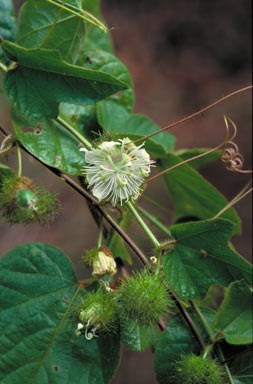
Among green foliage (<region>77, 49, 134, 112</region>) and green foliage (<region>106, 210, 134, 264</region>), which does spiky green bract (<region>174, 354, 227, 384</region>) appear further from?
green foliage (<region>77, 49, 134, 112</region>)

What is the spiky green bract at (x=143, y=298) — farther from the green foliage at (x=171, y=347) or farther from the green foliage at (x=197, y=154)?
the green foliage at (x=197, y=154)

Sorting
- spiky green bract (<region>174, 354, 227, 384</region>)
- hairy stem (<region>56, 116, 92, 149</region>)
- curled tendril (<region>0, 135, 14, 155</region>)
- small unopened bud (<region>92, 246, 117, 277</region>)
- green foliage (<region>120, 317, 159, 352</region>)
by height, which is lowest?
spiky green bract (<region>174, 354, 227, 384</region>)

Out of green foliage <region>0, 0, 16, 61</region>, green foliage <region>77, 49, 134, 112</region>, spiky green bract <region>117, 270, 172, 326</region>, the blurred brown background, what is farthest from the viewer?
the blurred brown background

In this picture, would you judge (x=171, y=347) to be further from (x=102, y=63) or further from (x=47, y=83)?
(x=102, y=63)

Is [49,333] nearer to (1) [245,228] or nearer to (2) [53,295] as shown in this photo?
(2) [53,295]

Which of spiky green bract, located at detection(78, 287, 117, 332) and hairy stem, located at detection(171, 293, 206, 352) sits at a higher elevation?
spiky green bract, located at detection(78, 287, 117, 332)

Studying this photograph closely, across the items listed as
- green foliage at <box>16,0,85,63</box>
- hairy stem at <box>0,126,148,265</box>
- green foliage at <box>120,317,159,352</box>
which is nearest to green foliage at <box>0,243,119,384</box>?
green foliage at <box>120,317,159,352</box>
